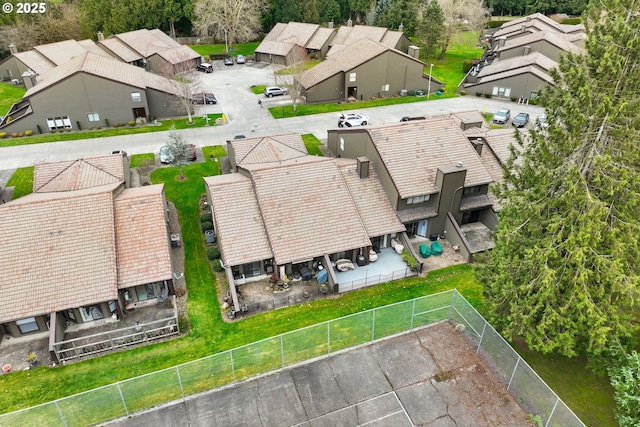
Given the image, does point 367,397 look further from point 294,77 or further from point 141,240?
point 294,77

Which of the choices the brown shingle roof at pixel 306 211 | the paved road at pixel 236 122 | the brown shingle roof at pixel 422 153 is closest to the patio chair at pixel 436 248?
the brown shingle roof at pixel 422 153

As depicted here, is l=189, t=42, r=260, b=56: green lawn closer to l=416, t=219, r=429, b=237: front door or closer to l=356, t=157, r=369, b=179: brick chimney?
l=356, t=157, r=369, b=179: brick chimney

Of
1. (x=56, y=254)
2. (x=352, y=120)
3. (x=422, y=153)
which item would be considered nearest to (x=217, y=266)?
(x=56, y=254)

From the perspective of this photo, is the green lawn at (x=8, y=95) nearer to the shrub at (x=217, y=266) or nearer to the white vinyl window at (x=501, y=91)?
the shrub at (x=217, y=266)

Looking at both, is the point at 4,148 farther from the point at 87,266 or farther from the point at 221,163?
the point at 87,266

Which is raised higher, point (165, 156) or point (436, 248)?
point (165, 156)
